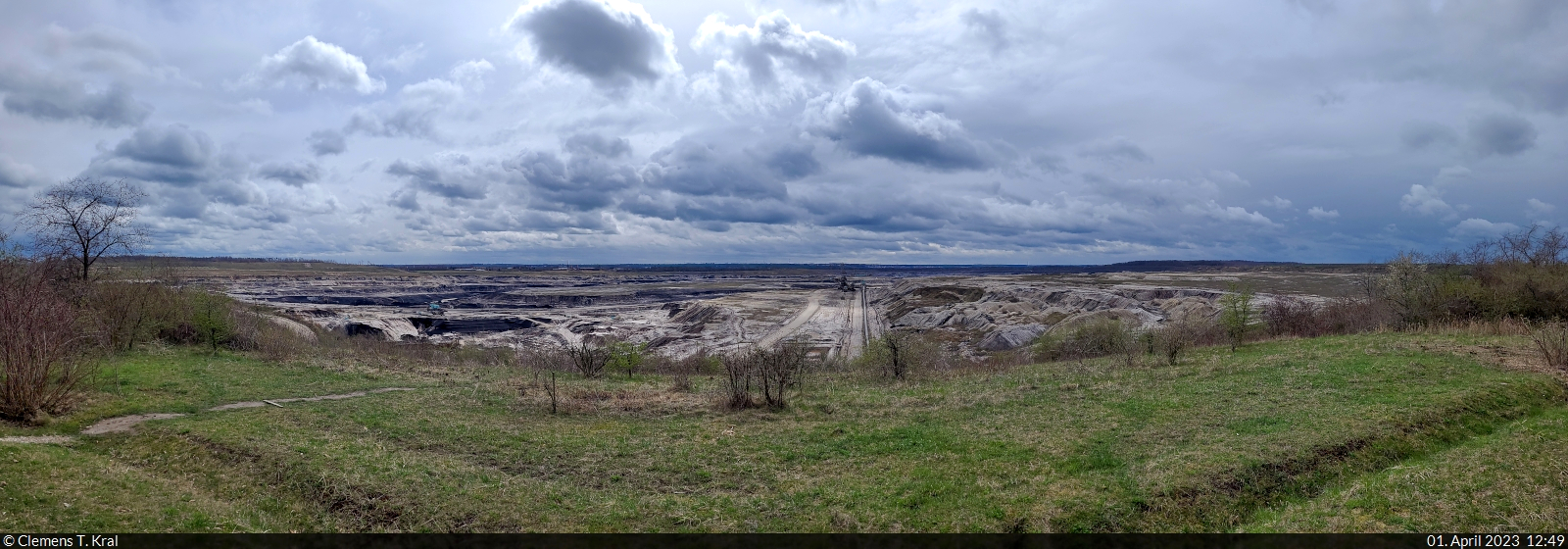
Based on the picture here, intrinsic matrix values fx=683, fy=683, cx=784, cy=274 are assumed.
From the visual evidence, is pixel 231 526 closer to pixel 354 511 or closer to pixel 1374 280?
pixel 354 511

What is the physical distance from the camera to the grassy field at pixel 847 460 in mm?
9242

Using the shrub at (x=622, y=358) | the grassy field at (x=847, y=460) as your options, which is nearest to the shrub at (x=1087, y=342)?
the grassy field at (x=847, y=460)

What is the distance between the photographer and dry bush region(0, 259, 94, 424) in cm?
1364

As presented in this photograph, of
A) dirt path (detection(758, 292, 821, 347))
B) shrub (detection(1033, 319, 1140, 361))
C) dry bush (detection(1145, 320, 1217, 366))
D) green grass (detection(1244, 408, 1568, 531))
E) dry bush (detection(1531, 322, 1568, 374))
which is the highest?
dry bush (detection(1531, 322, 1568, 374))

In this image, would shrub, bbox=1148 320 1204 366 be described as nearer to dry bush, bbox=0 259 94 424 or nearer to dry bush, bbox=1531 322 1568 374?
dry bush, bbox=1531 322 1568 374

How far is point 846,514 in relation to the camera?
31.4ft

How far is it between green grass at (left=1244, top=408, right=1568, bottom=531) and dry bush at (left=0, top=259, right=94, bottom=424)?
21920 millimetres

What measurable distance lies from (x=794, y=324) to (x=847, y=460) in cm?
6239

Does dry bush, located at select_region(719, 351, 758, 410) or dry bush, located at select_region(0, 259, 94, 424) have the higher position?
dry bush, located at select_region(0, 259, 94, 424)

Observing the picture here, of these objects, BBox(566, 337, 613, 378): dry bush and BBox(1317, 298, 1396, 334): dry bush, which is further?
BBox(1317, 298, 1396, 334): dry bush

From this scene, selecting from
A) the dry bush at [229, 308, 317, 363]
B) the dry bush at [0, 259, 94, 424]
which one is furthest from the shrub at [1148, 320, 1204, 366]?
the dry bush at [229, 308, 317, 363]

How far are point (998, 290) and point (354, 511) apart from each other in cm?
9208

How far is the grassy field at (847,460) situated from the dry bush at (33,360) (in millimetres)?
659

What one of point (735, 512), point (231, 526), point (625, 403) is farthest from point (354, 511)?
point (625, 403)
